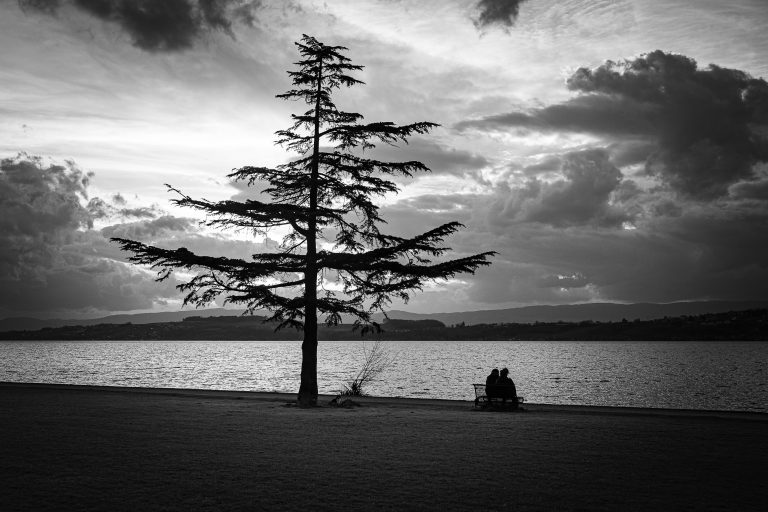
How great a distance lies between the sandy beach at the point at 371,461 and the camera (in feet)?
31.9

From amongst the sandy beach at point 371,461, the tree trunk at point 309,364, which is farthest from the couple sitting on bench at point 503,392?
the tree trunk at point 309,364

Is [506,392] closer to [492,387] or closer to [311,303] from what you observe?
[492,387]

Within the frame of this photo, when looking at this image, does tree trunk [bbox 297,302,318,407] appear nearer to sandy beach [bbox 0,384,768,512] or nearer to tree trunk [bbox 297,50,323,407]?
tree trunk [bbox 297,50,323,407]

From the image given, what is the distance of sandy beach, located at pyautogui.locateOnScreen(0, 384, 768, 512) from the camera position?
383 inches

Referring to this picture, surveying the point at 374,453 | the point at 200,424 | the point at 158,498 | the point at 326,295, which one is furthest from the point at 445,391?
the point at 158,498

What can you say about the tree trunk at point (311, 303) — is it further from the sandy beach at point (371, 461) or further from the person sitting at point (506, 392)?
the person sitting at point (506, 392)

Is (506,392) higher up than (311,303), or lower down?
lower down

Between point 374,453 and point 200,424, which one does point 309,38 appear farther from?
point 374,453

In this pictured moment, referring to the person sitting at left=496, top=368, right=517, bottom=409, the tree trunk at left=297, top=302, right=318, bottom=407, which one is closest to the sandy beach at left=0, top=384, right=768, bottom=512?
the person sitting at left=496, top=368, right=517, bottom=409

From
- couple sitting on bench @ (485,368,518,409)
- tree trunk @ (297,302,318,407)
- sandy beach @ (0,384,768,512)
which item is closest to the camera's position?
sandy beach @ (0,384,768,512)

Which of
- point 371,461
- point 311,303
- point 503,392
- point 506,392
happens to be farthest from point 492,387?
point 371,461

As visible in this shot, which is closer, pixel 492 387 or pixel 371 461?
pixel 371 461

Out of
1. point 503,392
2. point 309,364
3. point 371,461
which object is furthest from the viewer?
point 309,364

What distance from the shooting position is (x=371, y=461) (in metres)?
12.9
